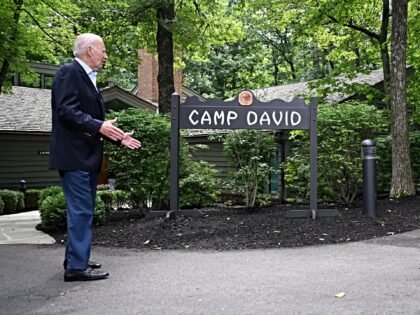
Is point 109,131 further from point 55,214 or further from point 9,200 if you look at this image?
point 9,200

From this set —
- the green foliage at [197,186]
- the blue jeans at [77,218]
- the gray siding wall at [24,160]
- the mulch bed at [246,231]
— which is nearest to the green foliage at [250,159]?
the green foliage at [197,186]

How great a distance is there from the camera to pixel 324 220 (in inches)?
280

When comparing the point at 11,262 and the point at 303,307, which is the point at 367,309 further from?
the point at 11,262

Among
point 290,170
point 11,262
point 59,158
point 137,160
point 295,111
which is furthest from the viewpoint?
point 290,170

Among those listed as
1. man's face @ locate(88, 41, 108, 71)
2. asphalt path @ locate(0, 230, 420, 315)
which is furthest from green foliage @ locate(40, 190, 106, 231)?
man's face @ locate(88, 41, 108, 71)

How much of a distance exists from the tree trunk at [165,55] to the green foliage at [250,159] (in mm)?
3887

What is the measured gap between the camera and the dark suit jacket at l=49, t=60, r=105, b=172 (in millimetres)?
4176

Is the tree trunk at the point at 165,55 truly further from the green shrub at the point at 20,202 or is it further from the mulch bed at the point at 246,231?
the green shrub at the point at 20,202

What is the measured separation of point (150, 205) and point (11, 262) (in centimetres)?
360

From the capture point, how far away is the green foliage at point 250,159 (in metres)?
8.95

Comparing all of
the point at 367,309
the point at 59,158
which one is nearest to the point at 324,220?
the point at 367,309

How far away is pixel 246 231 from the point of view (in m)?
6.57

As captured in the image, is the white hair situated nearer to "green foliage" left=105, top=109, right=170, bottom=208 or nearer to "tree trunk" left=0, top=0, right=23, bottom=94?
"green foliage" left=105, top=109, right=170, bottom=208

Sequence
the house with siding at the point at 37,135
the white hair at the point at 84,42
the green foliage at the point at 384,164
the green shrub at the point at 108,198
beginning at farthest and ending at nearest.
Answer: the house with siding at the point at 37,135, the green foliage at the point at 384,164, the green shrub at the point at 108,198, the white hair at the point at 84,42
